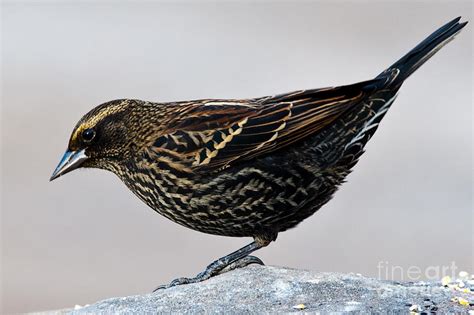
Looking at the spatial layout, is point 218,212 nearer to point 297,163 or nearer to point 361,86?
point 297,163

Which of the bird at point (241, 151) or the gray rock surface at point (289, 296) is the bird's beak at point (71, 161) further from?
the gray rock surface at point (289, 296)

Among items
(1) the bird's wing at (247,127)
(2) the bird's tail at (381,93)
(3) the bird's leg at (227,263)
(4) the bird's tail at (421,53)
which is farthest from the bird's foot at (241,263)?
(4) the bird's tail at (421,53)

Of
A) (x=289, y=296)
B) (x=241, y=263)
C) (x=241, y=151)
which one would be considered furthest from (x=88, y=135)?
(x=289, y=296)

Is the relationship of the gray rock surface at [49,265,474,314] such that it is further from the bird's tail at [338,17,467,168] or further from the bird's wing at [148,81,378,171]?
the bird's tail at [338,17,467,168]

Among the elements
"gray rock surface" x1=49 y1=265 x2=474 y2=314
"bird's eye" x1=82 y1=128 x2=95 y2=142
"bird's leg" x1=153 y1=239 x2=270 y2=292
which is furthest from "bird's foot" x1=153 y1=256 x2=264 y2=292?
"bird's eye" x1=82 y1=128 x2=95 y2=142

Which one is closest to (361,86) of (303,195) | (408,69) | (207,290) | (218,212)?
(408,69)
